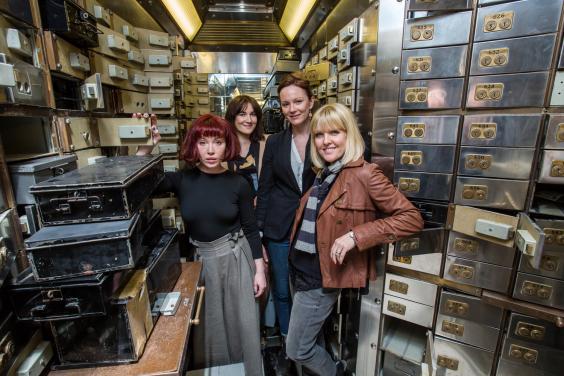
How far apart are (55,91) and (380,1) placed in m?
1.56

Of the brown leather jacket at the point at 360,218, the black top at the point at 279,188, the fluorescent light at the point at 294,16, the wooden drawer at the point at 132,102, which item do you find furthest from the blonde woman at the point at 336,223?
the fluorescent light at the point at 294,16

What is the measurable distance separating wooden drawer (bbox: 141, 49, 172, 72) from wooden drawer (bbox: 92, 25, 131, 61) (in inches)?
21.3

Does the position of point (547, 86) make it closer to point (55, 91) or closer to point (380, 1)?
point (380, 1)

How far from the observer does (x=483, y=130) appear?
1.25 metres

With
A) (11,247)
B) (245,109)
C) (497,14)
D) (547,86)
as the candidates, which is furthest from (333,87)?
(11,247)

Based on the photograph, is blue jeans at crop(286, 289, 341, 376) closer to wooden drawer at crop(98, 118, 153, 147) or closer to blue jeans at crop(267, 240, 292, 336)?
blue jeans at crop(267, 240, 292, 336)

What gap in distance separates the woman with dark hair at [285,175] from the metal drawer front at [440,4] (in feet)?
2.00

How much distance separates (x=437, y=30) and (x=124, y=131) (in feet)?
5.26

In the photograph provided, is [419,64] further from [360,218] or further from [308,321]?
[308,321]

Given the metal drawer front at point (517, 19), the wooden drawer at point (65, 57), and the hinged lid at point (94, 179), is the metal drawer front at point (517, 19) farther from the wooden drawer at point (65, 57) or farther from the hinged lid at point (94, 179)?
the wooden drawer at point (65, 57)

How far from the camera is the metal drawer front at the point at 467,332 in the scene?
Answer: 144cm

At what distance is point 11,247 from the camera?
866 millimetres

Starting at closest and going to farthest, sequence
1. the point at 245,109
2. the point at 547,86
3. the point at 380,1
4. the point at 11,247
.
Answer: the point at 11,247, the point at 547,86, the point at 380,1, the point at 245,109

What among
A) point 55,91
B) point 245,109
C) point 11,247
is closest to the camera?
point 11,247
